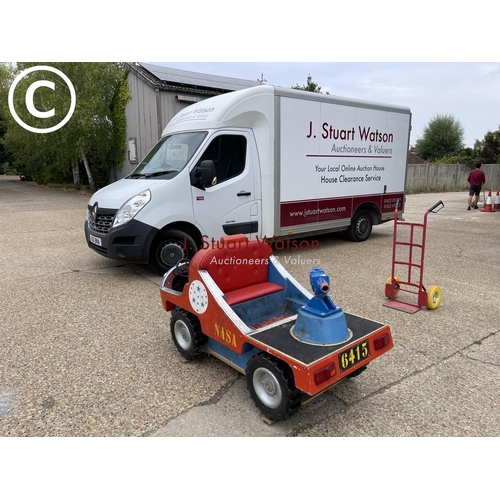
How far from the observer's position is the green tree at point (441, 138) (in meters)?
44.3

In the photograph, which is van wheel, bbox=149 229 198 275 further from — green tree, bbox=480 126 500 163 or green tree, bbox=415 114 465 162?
green tree, bbox=415 114 465 162

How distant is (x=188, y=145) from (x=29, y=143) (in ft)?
63.5

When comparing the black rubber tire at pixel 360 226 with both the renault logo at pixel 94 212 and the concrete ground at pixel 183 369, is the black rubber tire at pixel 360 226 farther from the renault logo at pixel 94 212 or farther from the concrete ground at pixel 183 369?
the renault logo at pixel 94 212

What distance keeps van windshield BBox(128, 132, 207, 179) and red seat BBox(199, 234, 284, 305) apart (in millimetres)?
3004

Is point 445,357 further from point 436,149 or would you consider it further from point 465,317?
point 436,149

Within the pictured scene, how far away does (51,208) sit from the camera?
658 inches

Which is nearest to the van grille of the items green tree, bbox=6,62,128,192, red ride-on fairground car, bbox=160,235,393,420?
red ride-on fairground car, bbox=160,235,393,420

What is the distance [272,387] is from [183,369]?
1152 millimetres

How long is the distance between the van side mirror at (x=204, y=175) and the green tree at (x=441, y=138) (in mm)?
44569

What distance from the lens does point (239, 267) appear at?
3.89 meters

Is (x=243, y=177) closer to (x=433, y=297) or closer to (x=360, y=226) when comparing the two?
(x=433, y=297)

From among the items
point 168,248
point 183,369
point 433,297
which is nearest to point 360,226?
point 433,297

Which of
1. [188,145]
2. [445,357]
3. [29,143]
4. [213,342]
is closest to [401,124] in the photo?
[188,145]

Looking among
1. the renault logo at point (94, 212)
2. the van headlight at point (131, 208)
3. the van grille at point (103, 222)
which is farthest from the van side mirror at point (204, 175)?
the renault logo at point (94, 212)
